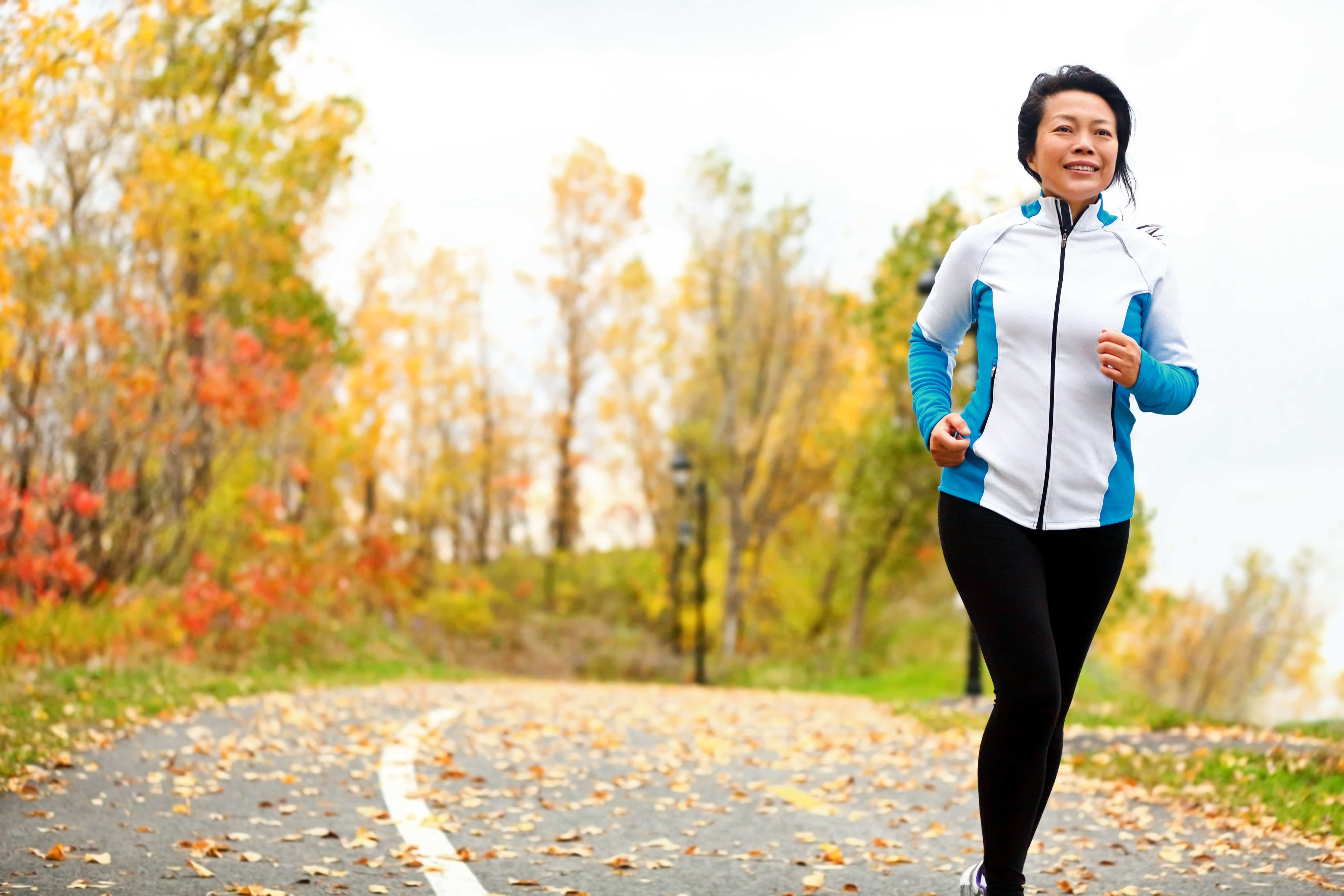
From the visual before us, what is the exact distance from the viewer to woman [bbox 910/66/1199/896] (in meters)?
3.23

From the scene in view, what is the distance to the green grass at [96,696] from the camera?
279 inches

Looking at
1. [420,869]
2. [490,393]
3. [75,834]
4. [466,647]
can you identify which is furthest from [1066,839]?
[490,393]

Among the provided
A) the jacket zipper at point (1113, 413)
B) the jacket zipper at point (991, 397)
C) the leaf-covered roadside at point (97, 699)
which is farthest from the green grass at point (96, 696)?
the jacket zipper at point (1113, 413)

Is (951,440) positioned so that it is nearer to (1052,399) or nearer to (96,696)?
(1052,399)

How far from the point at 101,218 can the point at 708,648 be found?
22587mm

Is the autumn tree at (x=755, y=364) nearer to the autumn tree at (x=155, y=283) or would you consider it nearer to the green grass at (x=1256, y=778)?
the autumn tree at (x=155, y=283)

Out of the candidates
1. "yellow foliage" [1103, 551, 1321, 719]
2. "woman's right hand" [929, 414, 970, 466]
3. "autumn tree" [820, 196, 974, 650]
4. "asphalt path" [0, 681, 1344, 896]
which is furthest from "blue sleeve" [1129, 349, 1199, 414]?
"yellow foliage" [1103, 551, 1321, 719]

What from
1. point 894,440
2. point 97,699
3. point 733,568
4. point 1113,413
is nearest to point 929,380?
point 1113,413

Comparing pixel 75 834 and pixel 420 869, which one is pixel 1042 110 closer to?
pixel 420 869

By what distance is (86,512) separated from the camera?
41.2 ft

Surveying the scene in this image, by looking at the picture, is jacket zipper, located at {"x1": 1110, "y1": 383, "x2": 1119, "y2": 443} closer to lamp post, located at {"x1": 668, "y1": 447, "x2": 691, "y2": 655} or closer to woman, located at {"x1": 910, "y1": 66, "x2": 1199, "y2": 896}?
woman, located at {"x1": 910, "y1": 66, "x2": 1199, "y2": 896}

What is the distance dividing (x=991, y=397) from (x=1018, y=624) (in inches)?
24.5

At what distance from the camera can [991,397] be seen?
3.37 meters

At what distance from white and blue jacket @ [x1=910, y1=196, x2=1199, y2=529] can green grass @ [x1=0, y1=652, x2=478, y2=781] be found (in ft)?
17.0
